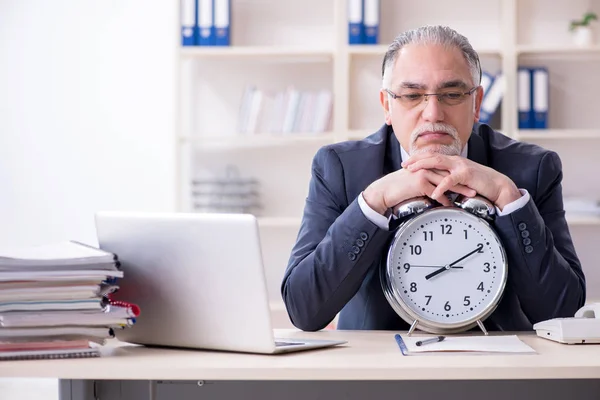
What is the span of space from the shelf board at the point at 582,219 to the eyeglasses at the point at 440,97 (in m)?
2.28

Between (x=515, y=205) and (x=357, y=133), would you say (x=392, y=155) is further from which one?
(x=357, y=133)

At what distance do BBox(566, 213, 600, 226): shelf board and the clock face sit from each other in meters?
2.45

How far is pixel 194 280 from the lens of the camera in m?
1.35

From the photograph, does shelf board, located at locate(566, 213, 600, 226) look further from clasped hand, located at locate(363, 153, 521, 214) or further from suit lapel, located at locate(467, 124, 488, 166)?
clasped hand, located at locate(363, 153, 521, 214)

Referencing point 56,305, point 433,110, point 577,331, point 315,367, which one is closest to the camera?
point 315,367

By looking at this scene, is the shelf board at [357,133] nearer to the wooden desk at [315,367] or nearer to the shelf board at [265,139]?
the shelf board at [265,139]

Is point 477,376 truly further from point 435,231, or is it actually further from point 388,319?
point 388,319

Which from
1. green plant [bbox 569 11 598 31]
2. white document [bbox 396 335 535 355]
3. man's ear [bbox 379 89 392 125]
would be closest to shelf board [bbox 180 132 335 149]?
green plant [bbox 569 11 598 31]

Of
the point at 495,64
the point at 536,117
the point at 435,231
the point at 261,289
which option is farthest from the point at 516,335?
the point at 495,64

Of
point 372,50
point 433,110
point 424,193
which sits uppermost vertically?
point 372,50

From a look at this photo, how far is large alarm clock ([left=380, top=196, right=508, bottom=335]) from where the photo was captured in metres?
1.61

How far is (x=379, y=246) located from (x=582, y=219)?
2.57m

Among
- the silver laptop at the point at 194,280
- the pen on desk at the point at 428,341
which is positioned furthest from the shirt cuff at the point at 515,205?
the silver laptop at the point at 194,280

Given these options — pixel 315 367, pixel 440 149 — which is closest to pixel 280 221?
pixel 440 149
